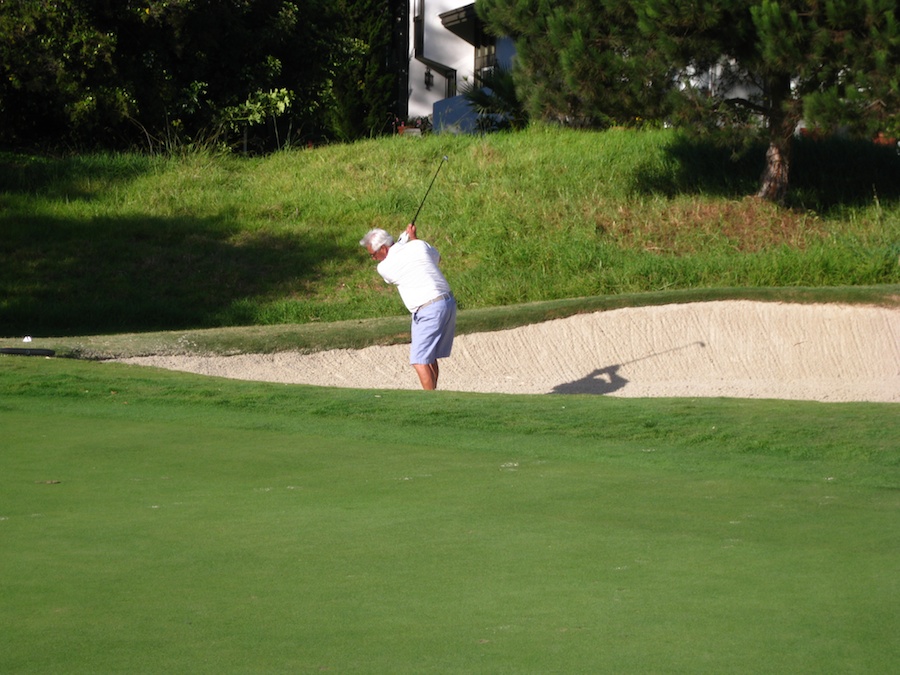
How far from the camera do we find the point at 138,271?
58.6 feet

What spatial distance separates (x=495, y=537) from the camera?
430 cm

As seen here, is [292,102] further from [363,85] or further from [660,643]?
[660,643]

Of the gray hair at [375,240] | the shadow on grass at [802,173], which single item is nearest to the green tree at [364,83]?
the shadow on grass at [802,173]

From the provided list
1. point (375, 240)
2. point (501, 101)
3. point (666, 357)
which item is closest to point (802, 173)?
point (501, 101)

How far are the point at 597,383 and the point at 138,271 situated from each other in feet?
27.2

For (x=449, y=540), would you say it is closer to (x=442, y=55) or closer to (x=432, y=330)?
(x=432, y=330)

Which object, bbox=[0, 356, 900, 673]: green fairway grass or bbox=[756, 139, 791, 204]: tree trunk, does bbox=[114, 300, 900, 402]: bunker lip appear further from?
bbox=[756, 139, 791, 204]: tree trunk

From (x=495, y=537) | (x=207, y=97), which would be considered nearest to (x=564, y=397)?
(x=495, y=537)

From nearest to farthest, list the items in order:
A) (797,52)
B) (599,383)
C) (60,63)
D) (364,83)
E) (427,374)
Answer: (427,374), (599,383), (797,52), (60,63), (364,83)

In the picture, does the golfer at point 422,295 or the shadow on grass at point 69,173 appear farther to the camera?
the shadow on grass at point 69,173

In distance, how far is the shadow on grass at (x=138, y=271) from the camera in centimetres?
1638

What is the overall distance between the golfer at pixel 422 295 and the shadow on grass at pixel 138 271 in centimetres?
692

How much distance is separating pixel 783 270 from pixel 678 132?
19.5ft

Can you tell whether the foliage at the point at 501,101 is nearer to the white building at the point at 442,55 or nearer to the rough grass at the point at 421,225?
the rough grass at the point at 421,225
